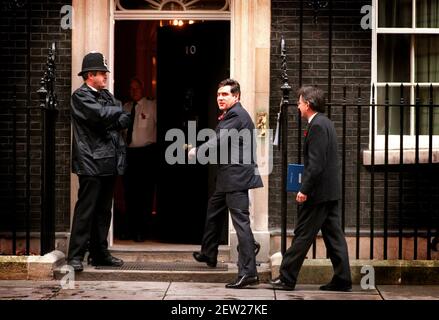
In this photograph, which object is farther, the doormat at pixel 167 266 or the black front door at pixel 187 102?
the black front door at pixel 187 102

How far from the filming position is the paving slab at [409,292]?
8.25 meters

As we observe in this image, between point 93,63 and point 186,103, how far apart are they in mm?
1896

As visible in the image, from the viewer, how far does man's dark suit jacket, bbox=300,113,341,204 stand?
26.6ft

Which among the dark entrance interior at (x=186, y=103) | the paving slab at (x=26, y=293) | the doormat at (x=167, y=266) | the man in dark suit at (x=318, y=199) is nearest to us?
the paving slab at (x=26, y=293)

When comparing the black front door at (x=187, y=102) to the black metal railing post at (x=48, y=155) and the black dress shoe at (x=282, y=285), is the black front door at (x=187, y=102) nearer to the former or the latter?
the black metal railing post at (x=48, y=155)

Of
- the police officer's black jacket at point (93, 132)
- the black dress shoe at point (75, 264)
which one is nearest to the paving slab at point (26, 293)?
the black dress shoe at point (75, 264)

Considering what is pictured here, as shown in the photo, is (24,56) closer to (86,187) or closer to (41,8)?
(41,8)

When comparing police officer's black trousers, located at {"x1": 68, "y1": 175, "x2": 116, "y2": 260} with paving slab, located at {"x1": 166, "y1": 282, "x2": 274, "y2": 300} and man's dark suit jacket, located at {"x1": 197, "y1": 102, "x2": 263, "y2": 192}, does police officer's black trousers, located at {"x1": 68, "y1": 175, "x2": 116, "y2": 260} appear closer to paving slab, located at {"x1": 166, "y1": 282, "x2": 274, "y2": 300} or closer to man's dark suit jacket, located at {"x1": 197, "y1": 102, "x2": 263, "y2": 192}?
paving slab, located at {"x1": 166, "y1": 282, "x2": 274, "y2": 300}

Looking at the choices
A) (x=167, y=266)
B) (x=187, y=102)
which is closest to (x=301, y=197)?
(x=167, y=266)

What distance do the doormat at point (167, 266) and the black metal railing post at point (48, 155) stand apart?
598 millimetres

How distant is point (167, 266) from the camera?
367 inches

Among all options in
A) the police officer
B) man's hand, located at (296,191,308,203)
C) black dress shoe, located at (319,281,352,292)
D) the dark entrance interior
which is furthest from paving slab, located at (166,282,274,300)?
the dark entrance interior

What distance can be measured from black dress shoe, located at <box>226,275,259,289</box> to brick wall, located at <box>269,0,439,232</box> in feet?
4.47

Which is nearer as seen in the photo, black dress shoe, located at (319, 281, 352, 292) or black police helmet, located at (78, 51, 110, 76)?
black dress shoe, located at (319, 281, 352, 292)
